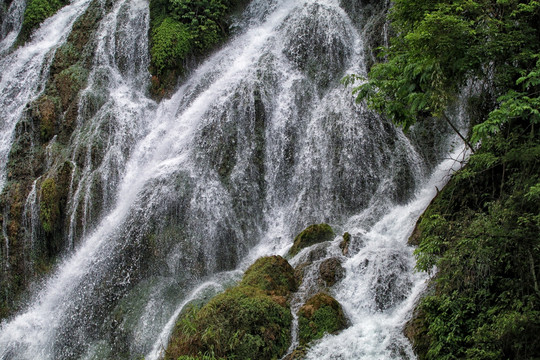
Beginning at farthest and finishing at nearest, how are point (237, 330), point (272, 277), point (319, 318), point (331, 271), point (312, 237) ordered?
1. point (312, 237)
2. point (272, 277)
3. point (331, 271)
4. point (319, 318)
5. point (237, 330)

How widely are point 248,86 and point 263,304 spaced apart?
963 cm

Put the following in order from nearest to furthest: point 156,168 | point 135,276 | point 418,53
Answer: point 418,53 < point 135,276 < point 156,168

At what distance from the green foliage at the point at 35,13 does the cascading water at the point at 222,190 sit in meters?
4.11

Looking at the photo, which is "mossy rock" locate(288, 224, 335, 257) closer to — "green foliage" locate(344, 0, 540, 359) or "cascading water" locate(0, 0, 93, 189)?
"green foliage" locate(344, 0, 540, 359)

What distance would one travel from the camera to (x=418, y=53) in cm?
709

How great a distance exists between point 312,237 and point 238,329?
408 cm

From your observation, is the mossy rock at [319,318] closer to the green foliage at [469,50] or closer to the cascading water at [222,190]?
the cascading water at [222,190]

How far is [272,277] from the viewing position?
892cm

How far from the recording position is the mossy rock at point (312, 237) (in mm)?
10742

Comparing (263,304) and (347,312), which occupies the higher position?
(263,304)

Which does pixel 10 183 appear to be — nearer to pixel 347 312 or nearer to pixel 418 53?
pixel 347 312

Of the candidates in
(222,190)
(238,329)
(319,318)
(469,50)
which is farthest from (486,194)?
(222,190)

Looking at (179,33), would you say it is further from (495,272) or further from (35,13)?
(495,272)

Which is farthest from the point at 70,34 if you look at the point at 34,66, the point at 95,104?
the point at 95,104
